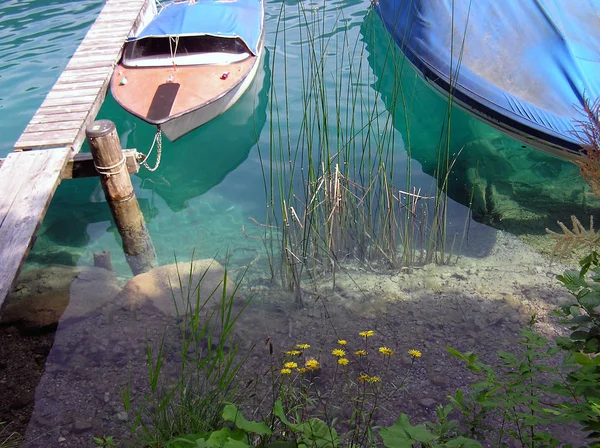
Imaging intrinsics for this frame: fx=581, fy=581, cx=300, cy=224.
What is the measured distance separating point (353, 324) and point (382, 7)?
16.1ft

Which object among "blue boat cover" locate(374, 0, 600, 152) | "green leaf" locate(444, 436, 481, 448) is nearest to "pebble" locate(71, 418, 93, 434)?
"green leaf" locate(444, 436, 481, 448)

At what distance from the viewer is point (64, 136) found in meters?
4.55

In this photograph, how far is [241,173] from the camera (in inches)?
218

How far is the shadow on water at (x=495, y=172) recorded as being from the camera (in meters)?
4.48

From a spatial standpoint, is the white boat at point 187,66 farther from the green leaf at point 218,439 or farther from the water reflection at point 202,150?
the green leaf at point 218,439

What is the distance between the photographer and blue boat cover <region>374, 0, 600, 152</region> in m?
4.44

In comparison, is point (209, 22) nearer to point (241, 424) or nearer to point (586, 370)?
point (241, 424)

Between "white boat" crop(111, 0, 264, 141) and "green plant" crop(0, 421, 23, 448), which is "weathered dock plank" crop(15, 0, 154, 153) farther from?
"green plant" crop(0, 421, 23, 448)

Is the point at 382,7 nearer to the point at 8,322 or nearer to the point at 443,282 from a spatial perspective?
the point at 443,282

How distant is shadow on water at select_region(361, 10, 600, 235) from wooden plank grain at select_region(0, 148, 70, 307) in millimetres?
2422

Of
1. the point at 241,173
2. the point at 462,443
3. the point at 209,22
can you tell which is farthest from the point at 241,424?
the point at 209,22

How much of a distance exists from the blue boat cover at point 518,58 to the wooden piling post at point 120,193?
213cm

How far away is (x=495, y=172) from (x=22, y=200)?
3821mm

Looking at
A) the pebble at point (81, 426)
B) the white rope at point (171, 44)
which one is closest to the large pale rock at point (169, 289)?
the pebble at point (81, 426)
